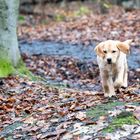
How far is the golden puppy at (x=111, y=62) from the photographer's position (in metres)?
8.47

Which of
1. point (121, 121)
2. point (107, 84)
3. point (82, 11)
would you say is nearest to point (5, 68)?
point (107, 84)

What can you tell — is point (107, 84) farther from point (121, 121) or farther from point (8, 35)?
point (8, 35)

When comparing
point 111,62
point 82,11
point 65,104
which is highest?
point 111,62

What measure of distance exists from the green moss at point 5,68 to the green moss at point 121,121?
542 centimetres

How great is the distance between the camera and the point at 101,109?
7562mm

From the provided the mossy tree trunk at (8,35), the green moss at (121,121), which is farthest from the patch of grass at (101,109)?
the mossy tree trunk at (8,35)

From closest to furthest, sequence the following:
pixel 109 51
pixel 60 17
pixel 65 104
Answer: pixel 109 51, pixel 65 104, pixel 60 17

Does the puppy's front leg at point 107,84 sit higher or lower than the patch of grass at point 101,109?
higher

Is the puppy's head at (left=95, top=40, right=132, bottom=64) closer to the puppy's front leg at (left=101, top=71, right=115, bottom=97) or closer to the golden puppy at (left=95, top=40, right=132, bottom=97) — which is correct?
the golden puppy at (left=95, top=40, right=132, bottom=97)

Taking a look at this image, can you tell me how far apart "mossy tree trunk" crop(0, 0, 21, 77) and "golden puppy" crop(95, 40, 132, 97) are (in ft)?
12.3

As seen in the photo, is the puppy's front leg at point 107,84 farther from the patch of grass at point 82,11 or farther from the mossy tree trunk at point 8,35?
the patch of grass at point 82,11

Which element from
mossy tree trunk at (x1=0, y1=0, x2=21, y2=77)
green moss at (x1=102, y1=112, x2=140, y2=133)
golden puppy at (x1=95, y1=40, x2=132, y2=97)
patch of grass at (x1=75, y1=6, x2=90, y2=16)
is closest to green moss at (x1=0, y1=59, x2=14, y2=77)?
mossy tree trunk at (x1=0, y1=0, x2=21, y2=77)

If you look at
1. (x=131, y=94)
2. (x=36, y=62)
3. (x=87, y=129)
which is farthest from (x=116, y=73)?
(x=36, y=62)

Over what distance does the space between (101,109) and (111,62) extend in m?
1.16
